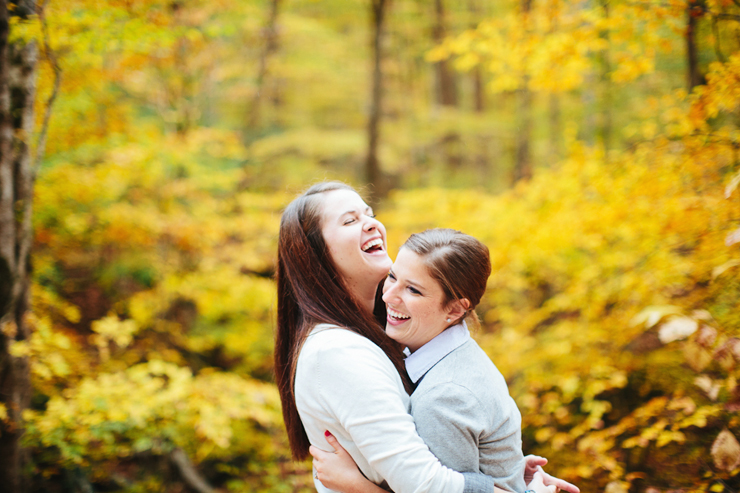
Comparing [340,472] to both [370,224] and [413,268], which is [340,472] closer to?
[413,268]

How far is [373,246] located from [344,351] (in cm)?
53

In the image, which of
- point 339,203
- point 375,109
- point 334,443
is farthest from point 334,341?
point 375,109

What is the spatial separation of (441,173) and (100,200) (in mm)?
7817

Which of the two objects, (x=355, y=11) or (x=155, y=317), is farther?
(x=355, y=11)

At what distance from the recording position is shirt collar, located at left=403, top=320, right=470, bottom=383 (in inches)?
57.9

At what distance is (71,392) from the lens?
3465 millimetres

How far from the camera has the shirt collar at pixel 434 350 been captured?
4.83 feet

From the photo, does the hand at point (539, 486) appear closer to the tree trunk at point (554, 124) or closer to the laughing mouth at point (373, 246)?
the laughing mouth at point (373, 246)

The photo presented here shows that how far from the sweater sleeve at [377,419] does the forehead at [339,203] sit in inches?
20.8

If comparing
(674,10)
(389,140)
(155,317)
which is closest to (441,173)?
(389,140)

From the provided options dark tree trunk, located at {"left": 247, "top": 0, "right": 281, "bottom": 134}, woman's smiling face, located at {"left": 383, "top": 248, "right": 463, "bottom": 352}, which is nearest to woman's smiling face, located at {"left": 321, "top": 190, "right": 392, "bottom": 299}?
woman's smiling face, located at {"left": 383, "top": 248, "right": 463, "bottom": 352}

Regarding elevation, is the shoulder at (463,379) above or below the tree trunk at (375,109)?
below

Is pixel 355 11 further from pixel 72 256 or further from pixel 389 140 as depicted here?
pixel 72 256

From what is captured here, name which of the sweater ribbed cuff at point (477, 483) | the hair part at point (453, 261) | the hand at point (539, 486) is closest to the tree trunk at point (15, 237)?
the hair part at point (453, 261)
